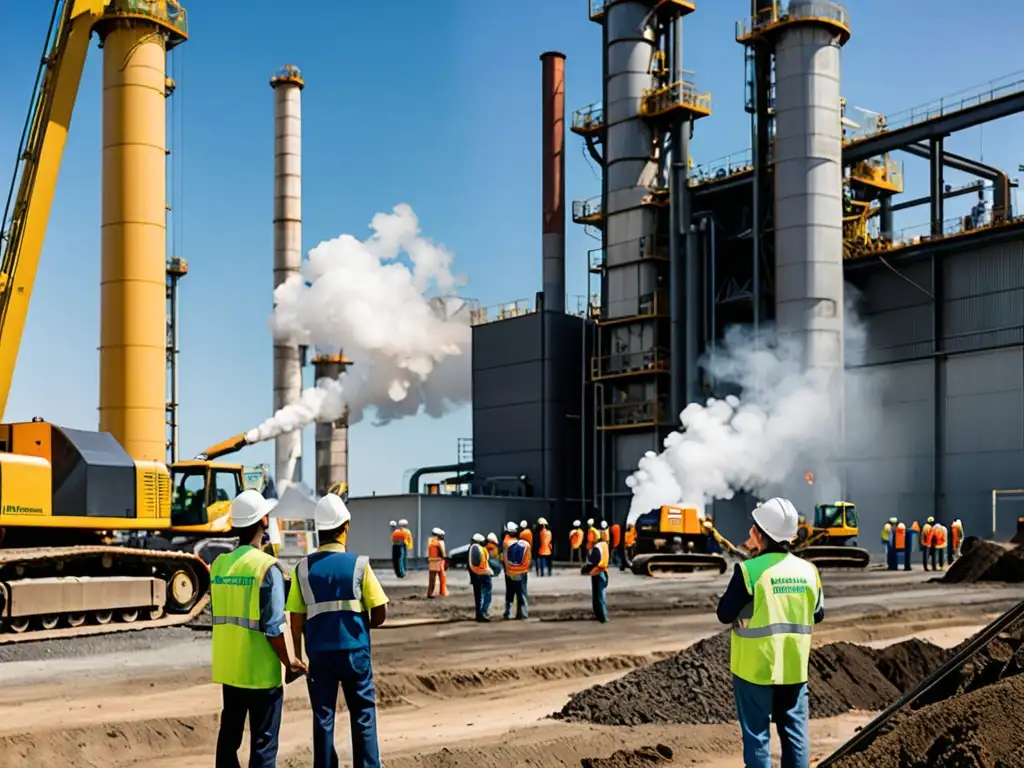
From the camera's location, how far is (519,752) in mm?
9789

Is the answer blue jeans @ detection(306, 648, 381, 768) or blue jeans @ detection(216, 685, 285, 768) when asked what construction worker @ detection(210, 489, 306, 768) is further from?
blue jeans @ detection(306, 648, 381, 768)

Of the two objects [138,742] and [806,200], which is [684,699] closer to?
[138,742]

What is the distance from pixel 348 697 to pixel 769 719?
2.36 metres

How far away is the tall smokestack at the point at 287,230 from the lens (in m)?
59.2

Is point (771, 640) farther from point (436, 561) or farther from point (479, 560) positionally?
point (436, 561)

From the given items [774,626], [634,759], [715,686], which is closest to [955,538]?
[715,686]

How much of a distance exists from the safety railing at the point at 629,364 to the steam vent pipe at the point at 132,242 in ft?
72.7

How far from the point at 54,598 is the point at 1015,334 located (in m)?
35.7

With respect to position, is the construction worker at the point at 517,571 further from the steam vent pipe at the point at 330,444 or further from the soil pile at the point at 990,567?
the steam vent pipe at the point at 330,444

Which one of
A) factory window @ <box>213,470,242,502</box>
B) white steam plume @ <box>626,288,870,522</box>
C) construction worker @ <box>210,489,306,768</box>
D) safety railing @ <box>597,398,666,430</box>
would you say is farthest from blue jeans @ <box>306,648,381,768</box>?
safety railing @ <box>597,398,666,430</box>

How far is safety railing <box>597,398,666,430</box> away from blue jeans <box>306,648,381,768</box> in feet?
144

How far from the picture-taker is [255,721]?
7.25m

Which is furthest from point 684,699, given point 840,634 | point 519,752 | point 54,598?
point 54,598

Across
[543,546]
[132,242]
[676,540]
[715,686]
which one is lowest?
[676,540]
